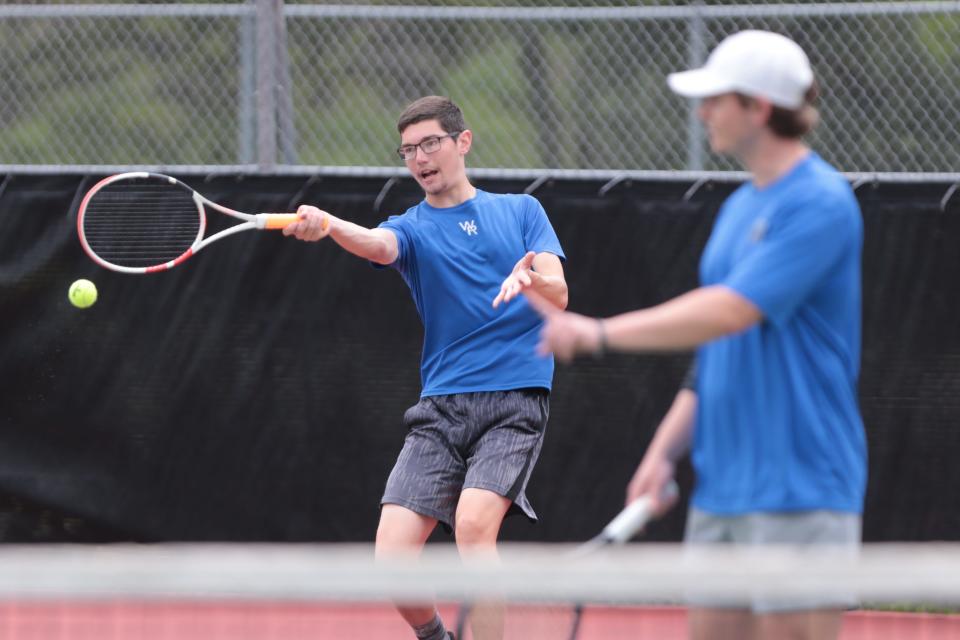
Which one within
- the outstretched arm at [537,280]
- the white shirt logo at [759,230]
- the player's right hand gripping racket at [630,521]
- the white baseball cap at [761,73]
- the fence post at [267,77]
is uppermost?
the fence post at [267,77]

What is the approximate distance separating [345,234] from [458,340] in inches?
17.5

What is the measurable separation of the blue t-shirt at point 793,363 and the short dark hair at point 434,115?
1.67 meters

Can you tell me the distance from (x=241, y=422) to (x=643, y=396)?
157 centimetres

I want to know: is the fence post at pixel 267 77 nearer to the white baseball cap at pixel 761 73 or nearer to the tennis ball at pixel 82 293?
the tennis ball at pixel 82 293

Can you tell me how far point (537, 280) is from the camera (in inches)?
153

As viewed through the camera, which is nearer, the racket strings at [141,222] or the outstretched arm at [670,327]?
the outstretched arm at [670,327]

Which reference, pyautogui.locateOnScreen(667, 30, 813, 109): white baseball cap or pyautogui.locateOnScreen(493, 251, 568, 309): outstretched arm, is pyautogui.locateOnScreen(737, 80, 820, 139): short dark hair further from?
pyautogui.locateOnScreen(493, 251, 568, 309): outstretched arm

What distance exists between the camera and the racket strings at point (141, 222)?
17.8ft

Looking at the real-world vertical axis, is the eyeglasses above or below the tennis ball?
below

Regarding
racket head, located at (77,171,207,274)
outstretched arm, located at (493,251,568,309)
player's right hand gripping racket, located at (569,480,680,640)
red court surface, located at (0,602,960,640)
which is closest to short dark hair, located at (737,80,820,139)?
player's right hand gripping racket, located at (569,480,680,640)

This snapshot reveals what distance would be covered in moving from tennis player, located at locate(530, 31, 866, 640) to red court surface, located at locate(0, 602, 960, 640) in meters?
2.99

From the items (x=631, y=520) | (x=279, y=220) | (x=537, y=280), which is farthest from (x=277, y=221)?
(x=631, y=520)

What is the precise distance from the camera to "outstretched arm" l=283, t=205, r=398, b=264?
12.7 feet

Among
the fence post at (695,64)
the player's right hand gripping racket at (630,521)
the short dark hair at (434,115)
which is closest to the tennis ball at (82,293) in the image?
the short dark hair at (434,115)
